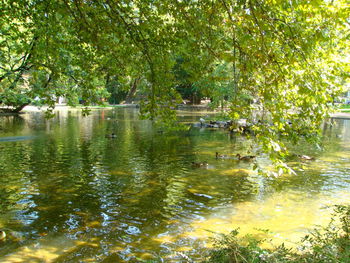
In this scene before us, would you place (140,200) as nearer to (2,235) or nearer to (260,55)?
(2,235)

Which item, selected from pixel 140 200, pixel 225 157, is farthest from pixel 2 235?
pixel 225 157

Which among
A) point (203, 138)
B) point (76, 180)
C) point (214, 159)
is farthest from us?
point (203, 138)

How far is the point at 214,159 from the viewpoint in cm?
1590

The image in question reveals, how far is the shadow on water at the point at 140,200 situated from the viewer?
6949mm

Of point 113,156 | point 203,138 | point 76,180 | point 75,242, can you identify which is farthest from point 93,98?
point 203,138

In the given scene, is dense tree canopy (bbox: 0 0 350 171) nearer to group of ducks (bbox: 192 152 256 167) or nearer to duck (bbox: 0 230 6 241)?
duck (bbox: 0 230 6 241)

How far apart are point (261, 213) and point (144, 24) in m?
5.92

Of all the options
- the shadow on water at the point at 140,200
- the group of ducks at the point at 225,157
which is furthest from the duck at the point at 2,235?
the group of ducks at the point at 225,157

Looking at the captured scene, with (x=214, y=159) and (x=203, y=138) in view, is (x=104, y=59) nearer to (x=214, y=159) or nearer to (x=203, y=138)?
(x=214, y=159)

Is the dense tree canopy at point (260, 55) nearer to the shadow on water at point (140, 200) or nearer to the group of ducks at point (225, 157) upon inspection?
the shadow on water at point (140, 200)

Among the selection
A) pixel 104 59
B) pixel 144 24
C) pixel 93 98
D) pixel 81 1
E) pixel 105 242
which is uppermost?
pixel 81 1

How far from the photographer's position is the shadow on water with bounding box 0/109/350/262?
274 inches

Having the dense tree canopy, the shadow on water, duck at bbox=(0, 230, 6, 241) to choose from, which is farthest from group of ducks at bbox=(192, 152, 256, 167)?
duck at bbox=(0, 230, 6, 241)

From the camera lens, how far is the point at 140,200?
9.71 meters
